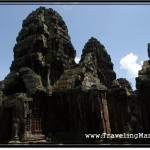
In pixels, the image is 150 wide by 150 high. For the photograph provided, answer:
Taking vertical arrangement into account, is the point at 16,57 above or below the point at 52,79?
above

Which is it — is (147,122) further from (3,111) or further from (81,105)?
(3,111)

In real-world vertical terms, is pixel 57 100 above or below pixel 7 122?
above

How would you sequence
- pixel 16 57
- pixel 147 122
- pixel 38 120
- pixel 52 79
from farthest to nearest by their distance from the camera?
1. pixel 16 57
2. pixel 52 79
3. pixel 38 120
4. pixel 147 122

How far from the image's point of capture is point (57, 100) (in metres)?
21.5

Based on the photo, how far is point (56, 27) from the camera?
28812mm

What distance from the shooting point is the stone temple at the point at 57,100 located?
18844 mm

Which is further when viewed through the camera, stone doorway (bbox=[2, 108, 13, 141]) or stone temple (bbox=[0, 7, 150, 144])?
stone doorway (bbox=[2, 108, 13, 141])

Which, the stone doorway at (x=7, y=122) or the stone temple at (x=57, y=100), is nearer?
the stone temple at (x=57, y=100)

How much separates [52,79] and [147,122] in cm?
1064

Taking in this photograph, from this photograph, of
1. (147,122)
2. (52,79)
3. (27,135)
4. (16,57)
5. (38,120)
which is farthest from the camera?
(16,57)

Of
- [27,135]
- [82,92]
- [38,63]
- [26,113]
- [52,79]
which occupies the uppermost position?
[38,63]

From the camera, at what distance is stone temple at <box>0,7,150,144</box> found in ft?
61.8

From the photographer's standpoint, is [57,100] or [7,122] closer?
[7,122]

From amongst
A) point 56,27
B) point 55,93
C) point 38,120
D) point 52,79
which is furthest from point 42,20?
point 38,120
